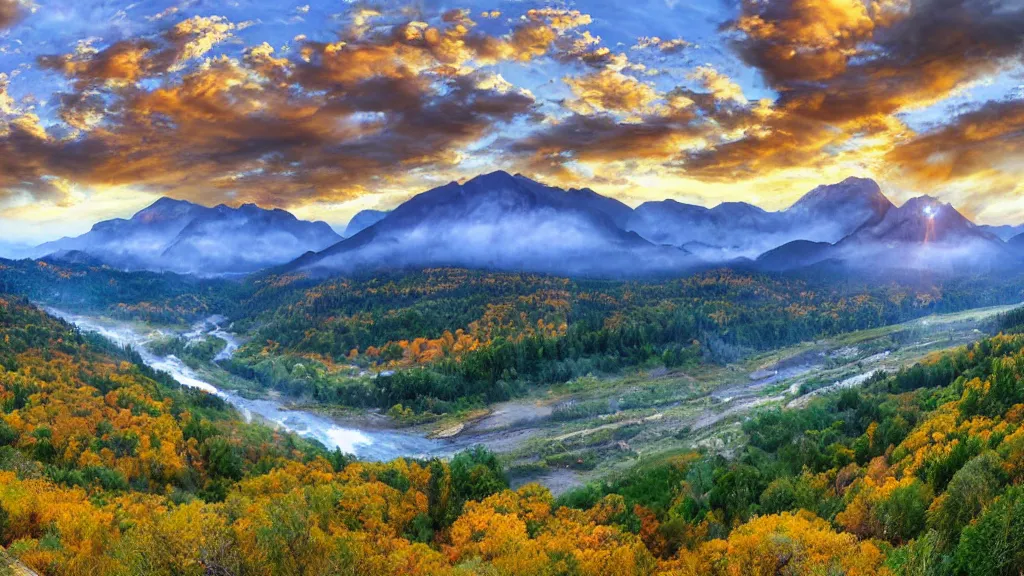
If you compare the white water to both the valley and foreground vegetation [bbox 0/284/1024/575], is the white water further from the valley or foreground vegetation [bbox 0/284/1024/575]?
foreground vegetation [bbox 0/284/1024/575]

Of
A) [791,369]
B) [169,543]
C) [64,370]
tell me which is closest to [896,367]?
[791,369]

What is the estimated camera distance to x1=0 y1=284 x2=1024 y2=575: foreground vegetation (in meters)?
38.7

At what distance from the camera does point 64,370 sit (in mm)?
99312

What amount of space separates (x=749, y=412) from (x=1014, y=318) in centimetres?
7799

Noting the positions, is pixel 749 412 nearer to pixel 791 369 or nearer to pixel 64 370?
pixel 791 369

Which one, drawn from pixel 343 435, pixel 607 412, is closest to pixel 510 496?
pixel 343 435

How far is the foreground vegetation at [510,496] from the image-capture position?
1523 inches

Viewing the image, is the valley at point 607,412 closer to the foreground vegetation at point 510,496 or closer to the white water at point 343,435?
the white water at point 343,435

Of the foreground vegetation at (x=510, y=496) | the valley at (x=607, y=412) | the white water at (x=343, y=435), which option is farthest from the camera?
the white water at (x=343, y=435)

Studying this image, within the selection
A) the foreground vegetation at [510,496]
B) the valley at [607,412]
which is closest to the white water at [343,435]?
the valley at [607,412]

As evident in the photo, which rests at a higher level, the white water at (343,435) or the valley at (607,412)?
the valley at (607,412)

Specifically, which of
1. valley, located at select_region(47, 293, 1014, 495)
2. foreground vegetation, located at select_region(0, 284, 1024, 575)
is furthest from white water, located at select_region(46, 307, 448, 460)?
foreground vegetation, located at select_region(0, 284, 1024, 575)

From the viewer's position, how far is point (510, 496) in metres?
68.2

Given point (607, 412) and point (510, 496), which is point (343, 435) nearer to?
Answer: point (607, 412)
